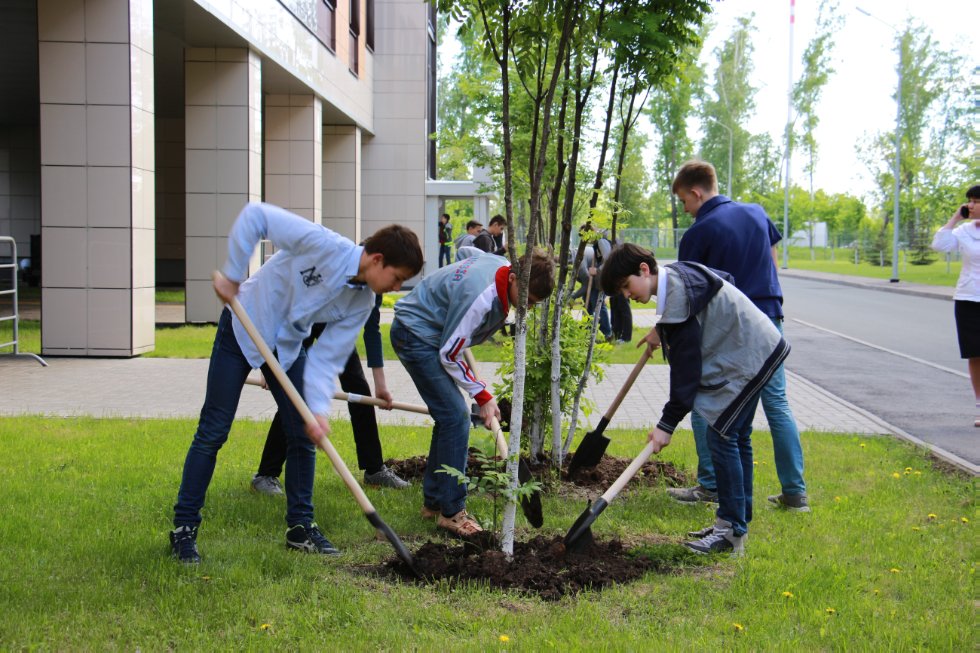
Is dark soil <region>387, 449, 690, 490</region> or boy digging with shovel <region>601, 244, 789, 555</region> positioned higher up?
boy digging with shovel <region>601, 244, 789, 555</region>

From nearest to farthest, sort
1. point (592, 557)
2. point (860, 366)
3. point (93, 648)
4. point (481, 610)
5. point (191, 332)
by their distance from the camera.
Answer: point (93, 648) → point (481, 610) → point (592, 557) → point (860, 366) → point (191, 332)

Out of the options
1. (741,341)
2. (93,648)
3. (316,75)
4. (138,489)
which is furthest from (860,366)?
(316,75)

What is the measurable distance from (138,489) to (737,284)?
3521mm

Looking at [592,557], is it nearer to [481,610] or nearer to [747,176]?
[481,610]

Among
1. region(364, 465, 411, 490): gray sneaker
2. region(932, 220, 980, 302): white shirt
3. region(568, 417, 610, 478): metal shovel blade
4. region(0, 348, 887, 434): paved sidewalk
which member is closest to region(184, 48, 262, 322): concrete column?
region(0, 348, 887, 434): paved sidewalk

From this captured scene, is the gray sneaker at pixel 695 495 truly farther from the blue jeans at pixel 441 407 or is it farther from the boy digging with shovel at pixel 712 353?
the blue jeans at pixel 441 407

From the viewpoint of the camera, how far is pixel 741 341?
4.41m

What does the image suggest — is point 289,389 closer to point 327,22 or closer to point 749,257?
point 749,257

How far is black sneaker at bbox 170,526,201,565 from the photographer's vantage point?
4.20 m

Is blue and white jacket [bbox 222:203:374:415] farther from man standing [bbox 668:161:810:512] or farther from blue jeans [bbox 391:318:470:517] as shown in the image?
man standing [bbox 668:161:810:512]

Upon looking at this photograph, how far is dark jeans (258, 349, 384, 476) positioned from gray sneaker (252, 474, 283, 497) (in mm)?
40

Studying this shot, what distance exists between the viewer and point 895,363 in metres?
12.5

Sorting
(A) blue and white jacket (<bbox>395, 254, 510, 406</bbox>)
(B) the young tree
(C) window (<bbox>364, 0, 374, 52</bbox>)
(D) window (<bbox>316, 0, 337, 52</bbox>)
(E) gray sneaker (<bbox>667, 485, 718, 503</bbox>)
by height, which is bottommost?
(E) gray sneaker (<bbox>667, 485, 718, 503</bbox>)

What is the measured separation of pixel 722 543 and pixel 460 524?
49.8 inches
